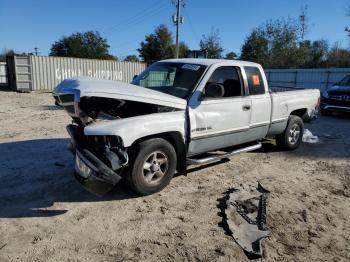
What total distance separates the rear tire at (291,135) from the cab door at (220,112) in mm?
1391

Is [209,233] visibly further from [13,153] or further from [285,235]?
[13,153]

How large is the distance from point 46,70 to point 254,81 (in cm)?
1924

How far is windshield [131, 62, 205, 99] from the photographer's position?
494 cm

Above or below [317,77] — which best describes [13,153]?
below

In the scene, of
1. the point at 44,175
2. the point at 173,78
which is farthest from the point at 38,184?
the point at 173,78

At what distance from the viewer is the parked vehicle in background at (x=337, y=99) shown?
12.1 m

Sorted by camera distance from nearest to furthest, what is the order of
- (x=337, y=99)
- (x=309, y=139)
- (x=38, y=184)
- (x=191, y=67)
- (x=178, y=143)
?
(x=178, y=143)
(x=38, y=184)
(x=191, y=67)
(x=309, y=139)
(x=337, y=99)

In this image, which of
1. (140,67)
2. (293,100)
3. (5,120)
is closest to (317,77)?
(140,67)

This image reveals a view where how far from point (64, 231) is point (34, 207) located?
2.53ft

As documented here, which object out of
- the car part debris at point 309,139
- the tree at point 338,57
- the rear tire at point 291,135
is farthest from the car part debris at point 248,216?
the tree at point 338,57

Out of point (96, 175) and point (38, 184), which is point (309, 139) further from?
point (38, 184)

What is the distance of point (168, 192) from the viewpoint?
15.2 feet

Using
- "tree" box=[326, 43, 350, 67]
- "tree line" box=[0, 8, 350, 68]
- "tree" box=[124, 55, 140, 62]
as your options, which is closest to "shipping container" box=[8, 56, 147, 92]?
"tree line" box=[0, 8, 350, 68]

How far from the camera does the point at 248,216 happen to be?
13.0ft
